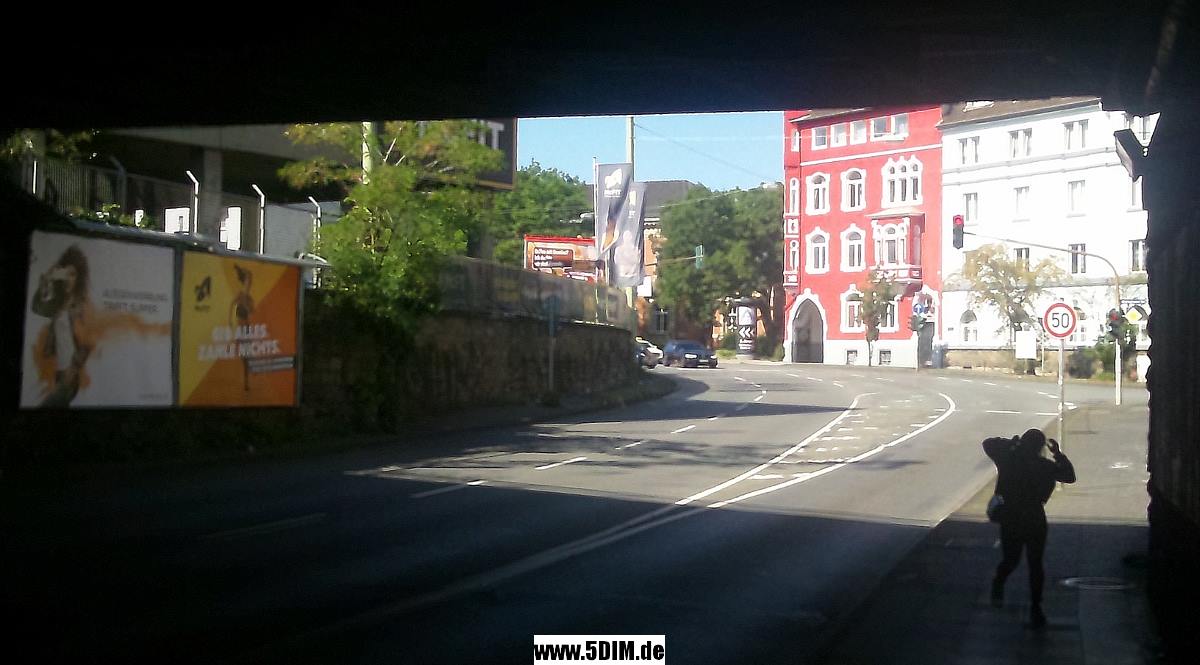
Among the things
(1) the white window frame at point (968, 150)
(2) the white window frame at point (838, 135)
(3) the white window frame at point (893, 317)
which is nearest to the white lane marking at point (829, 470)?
(1) the white window frame at point (968, 150)

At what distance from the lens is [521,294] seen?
4103 cm

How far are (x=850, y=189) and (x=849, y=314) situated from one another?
8.35 m

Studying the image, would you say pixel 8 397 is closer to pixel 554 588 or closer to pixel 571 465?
pixel 571 465

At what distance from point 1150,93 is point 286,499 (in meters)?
12.1

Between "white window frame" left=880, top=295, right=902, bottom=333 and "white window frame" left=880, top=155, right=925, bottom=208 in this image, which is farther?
"white window frame" left=880, top=295, right=902, bottom=333

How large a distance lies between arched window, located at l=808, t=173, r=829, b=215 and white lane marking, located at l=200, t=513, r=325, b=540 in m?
71.3

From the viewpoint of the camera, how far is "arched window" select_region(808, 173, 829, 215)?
3290 inches

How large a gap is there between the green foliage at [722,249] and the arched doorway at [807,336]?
9.63 meters

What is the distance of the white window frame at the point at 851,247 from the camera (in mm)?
81938

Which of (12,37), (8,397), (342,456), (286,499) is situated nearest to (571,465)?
(342,456)

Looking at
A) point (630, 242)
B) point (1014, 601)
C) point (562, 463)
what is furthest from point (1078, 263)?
point (1014, 601)

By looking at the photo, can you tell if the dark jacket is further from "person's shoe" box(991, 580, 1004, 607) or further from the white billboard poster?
the white billboard poster

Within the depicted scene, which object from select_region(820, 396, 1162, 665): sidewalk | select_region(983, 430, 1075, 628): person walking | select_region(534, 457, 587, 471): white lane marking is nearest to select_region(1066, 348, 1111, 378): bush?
select_region(534, 457, 587, 471): white lane marking

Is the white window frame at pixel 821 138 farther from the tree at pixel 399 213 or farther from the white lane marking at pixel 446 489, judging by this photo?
the white lane marking at pixel 446 489
